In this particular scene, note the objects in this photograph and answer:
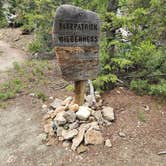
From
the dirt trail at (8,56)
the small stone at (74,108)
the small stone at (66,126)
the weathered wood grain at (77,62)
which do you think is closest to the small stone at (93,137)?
the small stone at (66,126)

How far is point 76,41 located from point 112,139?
1740mm

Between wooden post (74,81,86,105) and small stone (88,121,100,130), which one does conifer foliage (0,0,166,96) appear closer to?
wooden post (74,81,86,105)

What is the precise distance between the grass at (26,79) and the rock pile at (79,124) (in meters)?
1.63

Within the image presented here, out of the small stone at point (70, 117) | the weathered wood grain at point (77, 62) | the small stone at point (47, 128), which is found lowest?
the small stone at point (47, 128)

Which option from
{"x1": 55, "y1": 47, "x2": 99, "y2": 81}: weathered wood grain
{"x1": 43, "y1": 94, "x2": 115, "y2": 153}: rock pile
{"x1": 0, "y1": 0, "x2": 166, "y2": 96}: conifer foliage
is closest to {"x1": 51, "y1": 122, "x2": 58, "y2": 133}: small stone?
{"x1": 43, "y1": 94, "x2": 115, "y2": 153}: rock pile

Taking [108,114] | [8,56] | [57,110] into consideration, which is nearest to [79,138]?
[108,114]

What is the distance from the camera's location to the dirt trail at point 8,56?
1019 centimetres

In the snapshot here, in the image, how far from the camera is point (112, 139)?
4523 millimetres

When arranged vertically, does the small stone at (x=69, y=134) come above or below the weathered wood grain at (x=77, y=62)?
below

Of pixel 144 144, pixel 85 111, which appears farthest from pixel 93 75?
pixel 144 144

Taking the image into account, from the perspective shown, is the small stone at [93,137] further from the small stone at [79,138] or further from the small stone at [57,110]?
the small stone at [57,110]

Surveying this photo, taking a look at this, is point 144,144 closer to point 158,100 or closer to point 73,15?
point 158,100

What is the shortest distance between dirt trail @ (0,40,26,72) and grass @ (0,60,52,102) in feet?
2.55

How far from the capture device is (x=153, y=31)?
18.1ft
